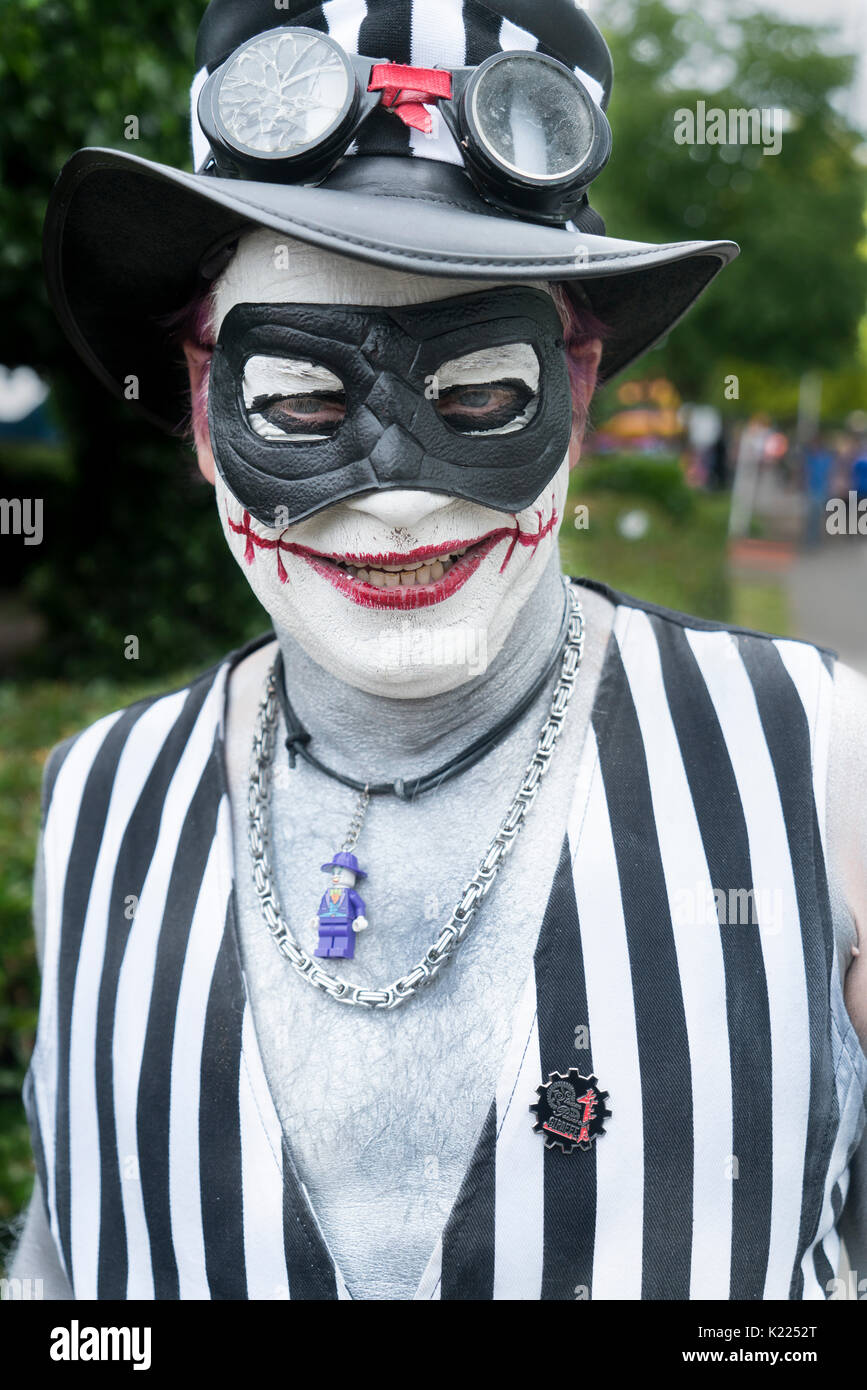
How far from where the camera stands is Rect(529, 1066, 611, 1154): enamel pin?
5.47 ft

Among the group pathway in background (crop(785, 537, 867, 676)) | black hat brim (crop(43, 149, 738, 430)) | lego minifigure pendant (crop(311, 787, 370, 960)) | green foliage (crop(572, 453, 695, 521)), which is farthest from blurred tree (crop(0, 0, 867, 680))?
pathway in background (crop(785, 537, 867, 676))

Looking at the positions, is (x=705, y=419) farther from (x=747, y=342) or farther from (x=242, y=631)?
(x=242, y=631)

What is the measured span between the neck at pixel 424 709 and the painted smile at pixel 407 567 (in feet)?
0.60

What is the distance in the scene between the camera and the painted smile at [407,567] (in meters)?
1.68

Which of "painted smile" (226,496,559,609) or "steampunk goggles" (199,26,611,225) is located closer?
"steampunk goggles" (199,26,611,225)

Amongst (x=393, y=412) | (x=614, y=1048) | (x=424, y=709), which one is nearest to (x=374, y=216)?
(x=393, y=412)

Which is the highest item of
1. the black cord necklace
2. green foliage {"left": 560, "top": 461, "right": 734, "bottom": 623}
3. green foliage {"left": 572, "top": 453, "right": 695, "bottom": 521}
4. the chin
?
green foliage {"left": 572, "top": 453, "right": 695, "bottom": 521}

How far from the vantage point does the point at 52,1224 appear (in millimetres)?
2072

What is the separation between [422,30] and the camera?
1.63 meters

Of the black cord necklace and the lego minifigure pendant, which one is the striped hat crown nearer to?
the black cord necklace

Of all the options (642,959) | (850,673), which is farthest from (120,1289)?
(850,673)

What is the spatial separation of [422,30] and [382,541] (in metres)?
0.66

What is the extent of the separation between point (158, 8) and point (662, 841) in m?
4.26

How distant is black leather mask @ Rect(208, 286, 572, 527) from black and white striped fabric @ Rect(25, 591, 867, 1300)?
437 mm
